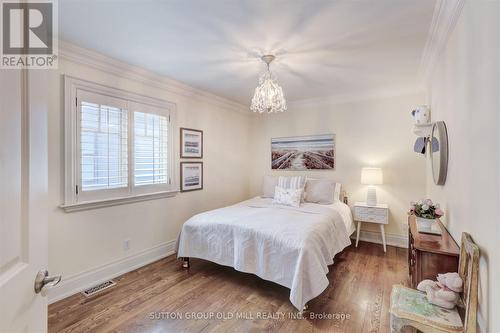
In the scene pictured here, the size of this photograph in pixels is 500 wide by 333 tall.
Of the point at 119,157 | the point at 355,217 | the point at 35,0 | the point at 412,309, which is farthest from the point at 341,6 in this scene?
the point at 355,217

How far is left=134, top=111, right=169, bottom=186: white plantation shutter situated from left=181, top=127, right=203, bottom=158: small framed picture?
305mm

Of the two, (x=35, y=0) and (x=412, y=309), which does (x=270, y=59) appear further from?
(x=412, y=309)

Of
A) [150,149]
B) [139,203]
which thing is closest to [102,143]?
[150,149]

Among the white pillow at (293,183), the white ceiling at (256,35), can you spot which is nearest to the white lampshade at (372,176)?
the white pillow at (293,183)

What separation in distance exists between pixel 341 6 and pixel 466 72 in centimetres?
92

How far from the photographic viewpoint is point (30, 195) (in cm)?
76

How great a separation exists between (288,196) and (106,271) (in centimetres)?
250

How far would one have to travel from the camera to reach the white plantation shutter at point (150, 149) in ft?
9.71

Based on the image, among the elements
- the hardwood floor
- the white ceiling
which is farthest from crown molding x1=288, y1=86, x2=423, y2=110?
the hardwood floor

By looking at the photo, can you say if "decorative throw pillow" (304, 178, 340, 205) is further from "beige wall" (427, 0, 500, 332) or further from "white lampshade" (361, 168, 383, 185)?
"beige wall" (427, 0, 500, 332)

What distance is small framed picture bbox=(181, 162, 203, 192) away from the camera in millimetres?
3586

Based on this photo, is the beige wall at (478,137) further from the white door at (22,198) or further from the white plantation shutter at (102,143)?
the white plantation shutter at (102,143)

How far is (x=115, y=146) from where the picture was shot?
2.70 m

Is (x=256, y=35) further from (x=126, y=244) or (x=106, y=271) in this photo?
(x=106, y=271)
